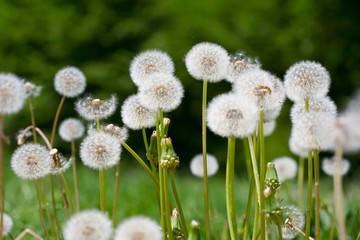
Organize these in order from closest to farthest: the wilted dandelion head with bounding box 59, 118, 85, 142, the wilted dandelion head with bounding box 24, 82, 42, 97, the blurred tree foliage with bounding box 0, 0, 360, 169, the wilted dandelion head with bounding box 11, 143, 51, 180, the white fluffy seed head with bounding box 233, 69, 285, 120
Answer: the white fluffy seed head with bounding box 233, 69, 285, 120 < the wilted dandelion head with bounding box 11, 143, 51, 180 < the wilted dandelion head with bounding box 24, 82, 42, 97 < the wilted dandelion head with bounding box 59, 118, 85, 142 < the blurred tree foliage with bounding box 0, 0, 360, 169

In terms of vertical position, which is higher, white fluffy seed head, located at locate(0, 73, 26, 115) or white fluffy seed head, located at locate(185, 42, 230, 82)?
white fluffy seed head, located at locate(185, 42, 230, 82)

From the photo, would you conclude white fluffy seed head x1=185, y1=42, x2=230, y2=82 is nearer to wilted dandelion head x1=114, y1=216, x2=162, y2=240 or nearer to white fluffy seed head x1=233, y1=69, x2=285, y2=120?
white fluffy seed head x1=233, y1=69, x2=285, y2=120

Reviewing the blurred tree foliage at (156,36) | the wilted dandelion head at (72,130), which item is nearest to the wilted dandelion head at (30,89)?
the wilted dandelion head at (72,130)

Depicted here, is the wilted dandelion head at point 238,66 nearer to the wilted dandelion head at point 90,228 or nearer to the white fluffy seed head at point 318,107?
the white fluffy seed head at point 318,107

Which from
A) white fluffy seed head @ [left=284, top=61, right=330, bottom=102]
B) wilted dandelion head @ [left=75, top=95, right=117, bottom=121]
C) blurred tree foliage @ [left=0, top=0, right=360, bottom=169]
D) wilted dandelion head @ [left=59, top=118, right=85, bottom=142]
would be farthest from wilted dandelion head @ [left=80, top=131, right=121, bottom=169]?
blurred tree foliage @ [left=0, top=0, right=360, bottom=169]

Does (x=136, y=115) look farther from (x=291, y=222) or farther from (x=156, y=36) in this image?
(x=156, y=36)

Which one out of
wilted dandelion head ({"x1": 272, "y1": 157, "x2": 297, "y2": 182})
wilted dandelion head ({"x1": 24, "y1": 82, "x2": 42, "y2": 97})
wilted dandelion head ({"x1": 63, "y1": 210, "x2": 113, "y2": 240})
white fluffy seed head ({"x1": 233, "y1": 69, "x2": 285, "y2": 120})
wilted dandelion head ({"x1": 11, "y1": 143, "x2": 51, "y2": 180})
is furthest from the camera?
wilted dandelion head ({"x1": 272, "y1": 157, "x2": 297, "y2": 182})

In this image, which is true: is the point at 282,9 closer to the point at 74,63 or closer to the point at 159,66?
the point at 74,63
